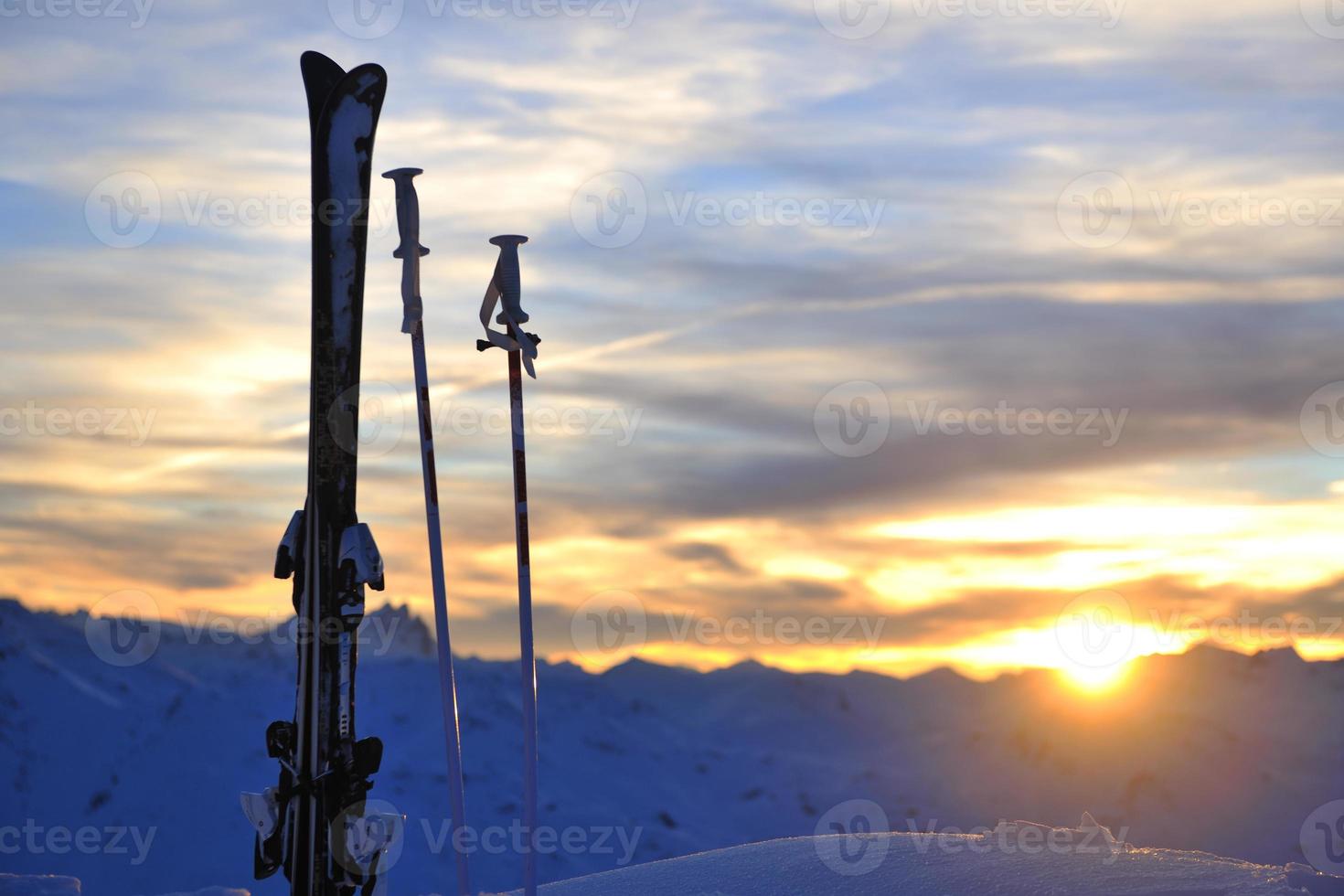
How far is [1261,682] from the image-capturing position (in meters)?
108

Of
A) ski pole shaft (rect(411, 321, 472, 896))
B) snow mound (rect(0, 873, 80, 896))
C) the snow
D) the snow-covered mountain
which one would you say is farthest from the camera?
the snow-covered mountain

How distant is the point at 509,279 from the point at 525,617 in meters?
3.03

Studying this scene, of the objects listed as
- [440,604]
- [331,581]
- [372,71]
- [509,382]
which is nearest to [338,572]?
[331,581]

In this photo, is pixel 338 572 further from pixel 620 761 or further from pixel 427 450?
pixel 620 761

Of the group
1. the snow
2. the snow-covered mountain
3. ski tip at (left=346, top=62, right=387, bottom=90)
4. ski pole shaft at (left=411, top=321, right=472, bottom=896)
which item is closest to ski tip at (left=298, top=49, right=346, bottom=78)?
ski tip at (left=346, top=62, right=387, bottom=90)

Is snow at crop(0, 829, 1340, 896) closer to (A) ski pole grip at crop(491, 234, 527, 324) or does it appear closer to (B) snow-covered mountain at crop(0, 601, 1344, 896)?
(A) ski pole grip at crop(491, 234, 527, 324)

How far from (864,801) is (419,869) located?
32.6 meters

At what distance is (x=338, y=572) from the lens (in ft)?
41.2

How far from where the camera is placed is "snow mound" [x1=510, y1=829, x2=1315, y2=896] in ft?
47.6

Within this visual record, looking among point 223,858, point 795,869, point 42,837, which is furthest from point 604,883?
point 42,837

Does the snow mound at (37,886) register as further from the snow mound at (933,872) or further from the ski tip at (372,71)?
the ski tip at (372,71)

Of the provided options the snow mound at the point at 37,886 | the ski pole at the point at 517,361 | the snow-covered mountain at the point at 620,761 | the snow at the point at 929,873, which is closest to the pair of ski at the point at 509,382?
the ski pole at the point at 517,361

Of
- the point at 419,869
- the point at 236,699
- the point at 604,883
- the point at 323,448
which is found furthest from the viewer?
the point at 236,699

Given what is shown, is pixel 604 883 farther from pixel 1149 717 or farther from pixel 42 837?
pixel 1149 717
